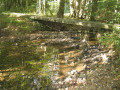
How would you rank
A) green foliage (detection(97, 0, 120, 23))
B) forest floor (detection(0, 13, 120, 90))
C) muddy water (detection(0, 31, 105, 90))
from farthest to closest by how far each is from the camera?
green foliage (detection(97, 0, 120, 23)) → muddy water (detection(0, 31, 105, 90)) → forest floor (detection(0, 13, 120, 90))

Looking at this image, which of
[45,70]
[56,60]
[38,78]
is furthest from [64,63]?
[38,78]

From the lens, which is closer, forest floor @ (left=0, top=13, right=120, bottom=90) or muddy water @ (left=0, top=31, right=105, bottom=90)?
forest floor @ (left=0, top=13, right=120, bottom=90)

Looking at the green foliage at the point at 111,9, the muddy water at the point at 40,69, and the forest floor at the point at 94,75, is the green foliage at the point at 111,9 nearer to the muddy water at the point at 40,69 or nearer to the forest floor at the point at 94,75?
the forest floor at the point at 94,75

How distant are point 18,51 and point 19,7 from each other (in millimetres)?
20054

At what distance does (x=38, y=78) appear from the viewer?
186 inches

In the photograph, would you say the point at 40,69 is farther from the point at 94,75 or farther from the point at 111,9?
the point at 111,9

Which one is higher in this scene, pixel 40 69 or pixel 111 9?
pixel 111 9

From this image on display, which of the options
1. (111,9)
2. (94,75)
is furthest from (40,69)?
(111,9)

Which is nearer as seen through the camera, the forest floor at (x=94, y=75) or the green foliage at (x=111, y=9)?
the forest floor at (x=94, y=75)

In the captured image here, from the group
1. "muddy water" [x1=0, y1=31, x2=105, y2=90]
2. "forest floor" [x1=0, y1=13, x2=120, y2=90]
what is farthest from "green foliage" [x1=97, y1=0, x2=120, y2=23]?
"muddy water" [x1=0, y1=31, x2=105, y2=90]

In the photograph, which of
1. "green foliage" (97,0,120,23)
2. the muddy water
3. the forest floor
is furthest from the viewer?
"green foliage" (97,0,120,23)

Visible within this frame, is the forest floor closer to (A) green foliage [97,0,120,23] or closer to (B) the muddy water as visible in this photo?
(B) the muddy water

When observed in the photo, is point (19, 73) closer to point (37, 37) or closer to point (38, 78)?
point (38, 78)

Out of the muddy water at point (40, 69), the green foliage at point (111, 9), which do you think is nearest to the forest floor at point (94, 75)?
the muddy water at point (40, 69)
